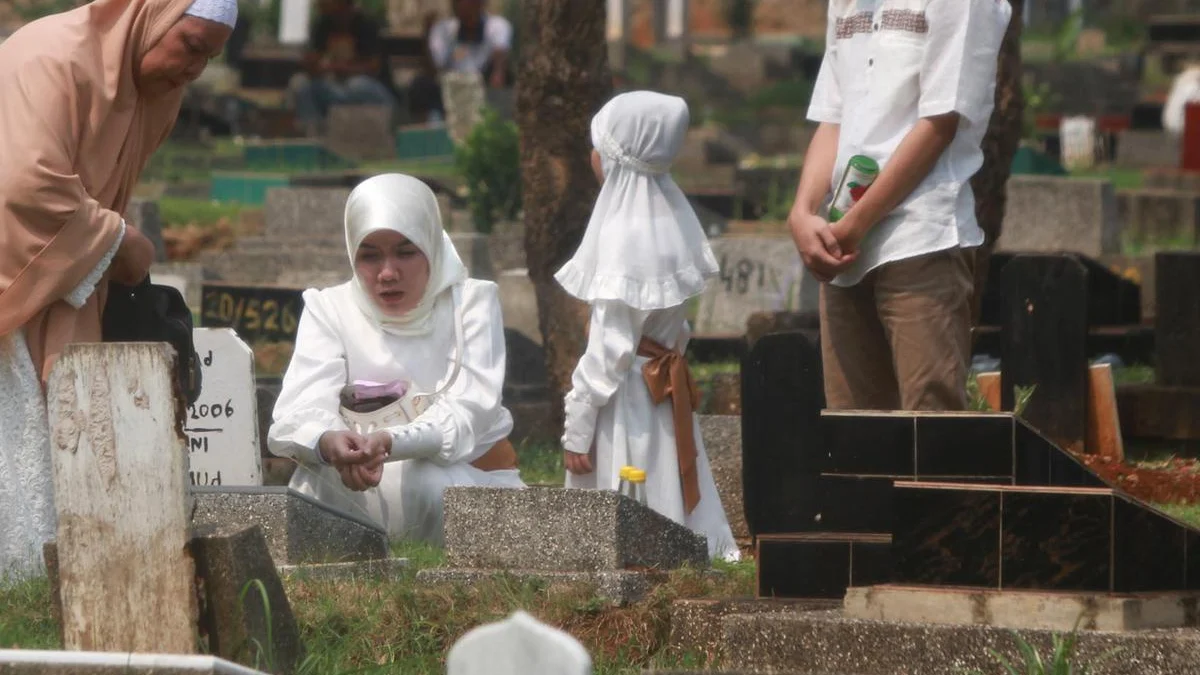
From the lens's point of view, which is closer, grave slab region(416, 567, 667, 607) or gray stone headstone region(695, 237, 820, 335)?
grave slab region(416, 567, 667, 607)

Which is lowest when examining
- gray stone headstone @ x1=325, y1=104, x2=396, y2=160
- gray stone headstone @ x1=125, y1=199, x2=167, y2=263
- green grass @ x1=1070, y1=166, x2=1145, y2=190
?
gray stone headstone @ x1=125, y1=199, x2=167, y2=263

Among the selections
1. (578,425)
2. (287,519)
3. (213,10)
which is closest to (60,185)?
(213,10)

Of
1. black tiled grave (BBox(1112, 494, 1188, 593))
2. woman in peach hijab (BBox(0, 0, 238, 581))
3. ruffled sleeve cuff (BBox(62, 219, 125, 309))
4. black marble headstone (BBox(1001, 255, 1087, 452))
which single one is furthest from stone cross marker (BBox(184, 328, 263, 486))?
black tiled grave (BBox(1112, 494, 1188, 593))

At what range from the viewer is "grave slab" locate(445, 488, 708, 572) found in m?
6.08

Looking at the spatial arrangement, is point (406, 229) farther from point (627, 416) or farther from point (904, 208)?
point (904, 208)

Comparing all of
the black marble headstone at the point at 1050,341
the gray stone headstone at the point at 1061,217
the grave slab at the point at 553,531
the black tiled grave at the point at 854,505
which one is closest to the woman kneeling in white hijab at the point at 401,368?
the grave slab at the point at 553,531

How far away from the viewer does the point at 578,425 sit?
7902mm

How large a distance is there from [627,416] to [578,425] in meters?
0.17

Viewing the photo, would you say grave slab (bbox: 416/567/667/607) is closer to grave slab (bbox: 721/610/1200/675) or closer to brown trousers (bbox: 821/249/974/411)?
grave slab (bbox: 721/610/1200/675)

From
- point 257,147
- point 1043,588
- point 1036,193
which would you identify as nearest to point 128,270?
point 1043,588

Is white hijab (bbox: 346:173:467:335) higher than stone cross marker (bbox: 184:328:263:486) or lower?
higher

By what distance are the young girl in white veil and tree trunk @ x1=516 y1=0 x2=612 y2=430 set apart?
2911 mm

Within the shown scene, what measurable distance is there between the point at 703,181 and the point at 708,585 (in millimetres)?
16256

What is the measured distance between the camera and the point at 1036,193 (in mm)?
17281
